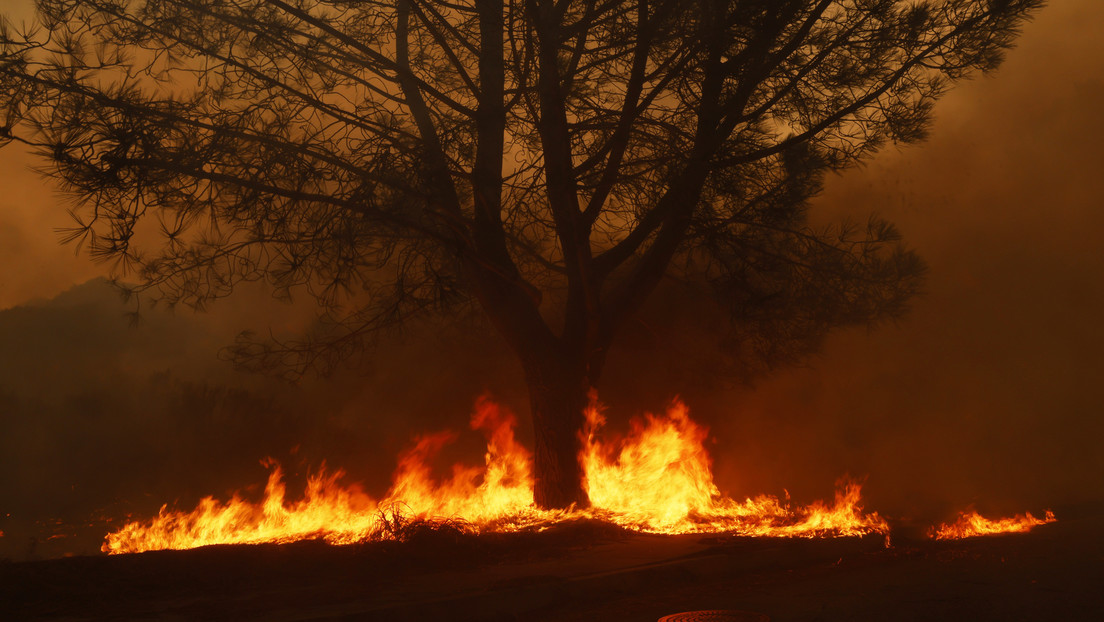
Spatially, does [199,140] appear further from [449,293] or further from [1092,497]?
[1092,497]

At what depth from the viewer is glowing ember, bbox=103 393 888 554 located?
6.93 metres

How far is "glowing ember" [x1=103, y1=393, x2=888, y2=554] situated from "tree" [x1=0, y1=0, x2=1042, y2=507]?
0.70 metres

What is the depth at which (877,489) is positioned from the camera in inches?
437

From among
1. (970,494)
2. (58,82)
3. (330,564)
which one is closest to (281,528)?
(330,564)

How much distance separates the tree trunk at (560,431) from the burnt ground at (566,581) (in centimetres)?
139

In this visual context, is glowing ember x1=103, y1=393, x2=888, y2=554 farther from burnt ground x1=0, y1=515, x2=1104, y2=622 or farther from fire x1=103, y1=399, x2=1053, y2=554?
burnt ground x1=0, y1=515, x2=1104, y2=622

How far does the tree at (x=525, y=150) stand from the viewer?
6.36 m

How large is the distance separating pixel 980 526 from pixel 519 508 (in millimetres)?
4269

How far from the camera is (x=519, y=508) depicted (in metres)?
7.96

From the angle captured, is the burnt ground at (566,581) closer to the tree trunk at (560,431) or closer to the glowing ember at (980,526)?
the glowing ember at (980,526)

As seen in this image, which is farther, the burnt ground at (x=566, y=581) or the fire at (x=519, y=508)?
the fire at (x=519, y=508)

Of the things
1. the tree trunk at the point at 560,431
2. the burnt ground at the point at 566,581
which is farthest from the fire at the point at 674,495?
the burnt ground at the point at 566,581

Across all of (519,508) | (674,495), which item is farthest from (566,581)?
(674,495)

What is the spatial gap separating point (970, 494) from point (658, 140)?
6.92 meters
